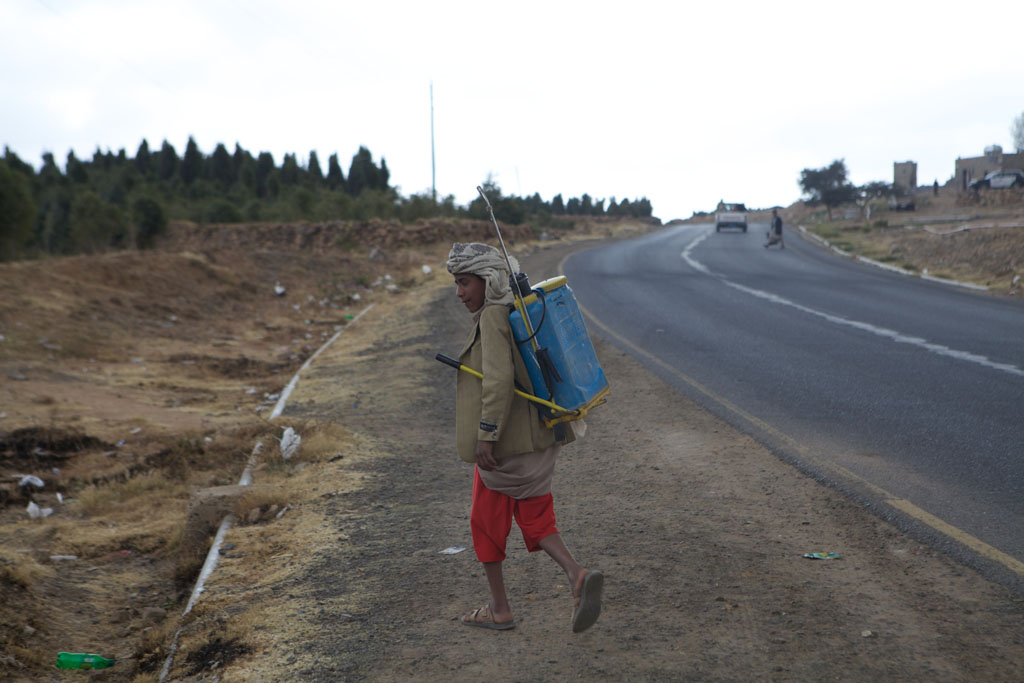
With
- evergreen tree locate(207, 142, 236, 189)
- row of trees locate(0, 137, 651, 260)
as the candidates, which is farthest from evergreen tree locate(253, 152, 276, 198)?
evergreen tree locate(207, 142, 236, 189)

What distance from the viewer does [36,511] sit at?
6.75 metres

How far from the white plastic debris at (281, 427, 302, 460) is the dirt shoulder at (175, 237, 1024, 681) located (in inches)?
17.0

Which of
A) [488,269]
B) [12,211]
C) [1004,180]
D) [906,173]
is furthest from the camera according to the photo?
[906,173]

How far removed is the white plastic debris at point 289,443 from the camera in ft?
23.4

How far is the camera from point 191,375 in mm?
12805

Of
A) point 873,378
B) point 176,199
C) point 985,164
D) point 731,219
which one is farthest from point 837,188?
point 873,378

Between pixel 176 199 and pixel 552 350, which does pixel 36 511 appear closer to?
pixel 552 350

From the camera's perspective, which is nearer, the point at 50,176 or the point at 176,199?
the point at 176,199

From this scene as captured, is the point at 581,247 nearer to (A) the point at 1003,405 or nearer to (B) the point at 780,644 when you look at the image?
(A) the point at 1003,405

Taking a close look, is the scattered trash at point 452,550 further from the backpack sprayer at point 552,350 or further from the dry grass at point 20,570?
the dry grass at point 20,570

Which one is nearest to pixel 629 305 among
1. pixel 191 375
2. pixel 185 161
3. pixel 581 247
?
pixel 191 375

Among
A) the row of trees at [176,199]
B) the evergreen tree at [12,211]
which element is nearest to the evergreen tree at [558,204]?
the row of trees at [176,199]

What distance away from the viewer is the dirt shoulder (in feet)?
11.5

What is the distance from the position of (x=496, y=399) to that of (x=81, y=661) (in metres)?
2.58
